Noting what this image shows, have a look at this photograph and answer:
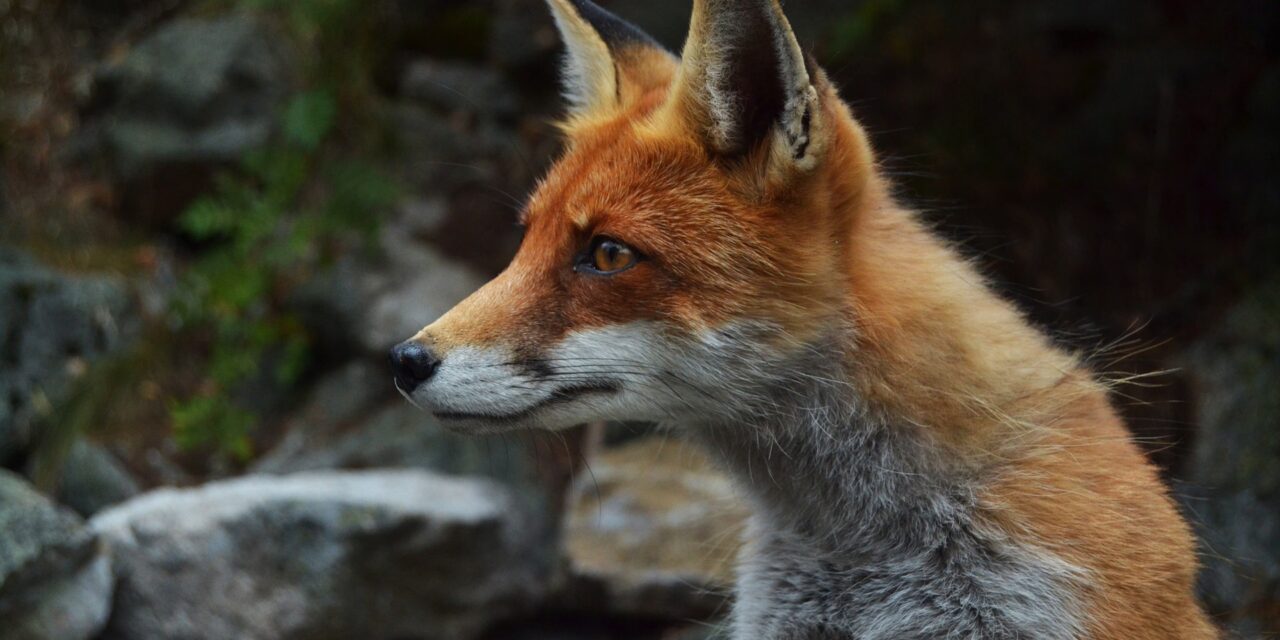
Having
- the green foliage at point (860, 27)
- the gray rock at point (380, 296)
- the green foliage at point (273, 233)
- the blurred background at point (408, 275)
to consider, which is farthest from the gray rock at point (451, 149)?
the green foliage at point (860, 27)

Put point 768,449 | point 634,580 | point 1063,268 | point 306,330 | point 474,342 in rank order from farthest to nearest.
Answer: point 306,330
point 1063,268
point 634,580
point 768,449
point 474,342

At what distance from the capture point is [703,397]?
325 cm

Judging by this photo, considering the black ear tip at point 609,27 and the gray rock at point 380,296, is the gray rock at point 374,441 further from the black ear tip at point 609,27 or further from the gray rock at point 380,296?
the black ear tip at point 609,27

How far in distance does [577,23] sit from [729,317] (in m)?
1.28

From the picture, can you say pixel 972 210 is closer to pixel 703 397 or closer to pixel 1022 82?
pixel 1022 82

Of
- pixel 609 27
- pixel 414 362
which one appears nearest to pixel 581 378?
pixel 414 362

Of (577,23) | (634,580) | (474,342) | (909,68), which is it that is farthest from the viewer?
(909,68)

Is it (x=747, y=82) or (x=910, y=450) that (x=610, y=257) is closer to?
(x=747, y=82)

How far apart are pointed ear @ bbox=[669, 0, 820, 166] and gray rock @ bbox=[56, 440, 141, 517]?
4.55 m

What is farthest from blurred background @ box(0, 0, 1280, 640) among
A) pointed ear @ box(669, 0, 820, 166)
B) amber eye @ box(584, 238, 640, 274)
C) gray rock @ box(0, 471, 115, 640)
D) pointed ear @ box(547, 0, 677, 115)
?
amber eye @ box(584, 238, 640, 274)

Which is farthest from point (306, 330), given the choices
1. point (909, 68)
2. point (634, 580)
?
point (909, 68)

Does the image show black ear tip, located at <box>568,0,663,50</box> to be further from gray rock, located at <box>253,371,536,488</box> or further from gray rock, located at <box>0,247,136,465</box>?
gray rock, located at <box>0,247,136,465</box>

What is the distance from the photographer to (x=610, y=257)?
322cm

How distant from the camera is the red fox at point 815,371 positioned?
3.10 m
